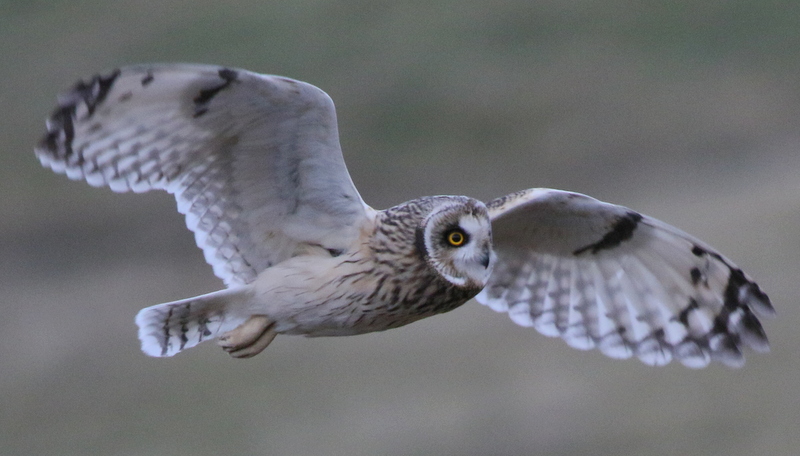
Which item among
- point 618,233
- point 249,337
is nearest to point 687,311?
point 618,233

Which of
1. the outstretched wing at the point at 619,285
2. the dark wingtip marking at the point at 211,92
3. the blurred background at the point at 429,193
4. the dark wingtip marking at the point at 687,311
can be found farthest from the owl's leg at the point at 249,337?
the blurred background at the point at 429,193

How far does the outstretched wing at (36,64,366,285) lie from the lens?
4.48 m

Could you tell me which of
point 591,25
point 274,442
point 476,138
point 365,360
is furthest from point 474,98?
point 274,442

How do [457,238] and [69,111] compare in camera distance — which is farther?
[457,238]

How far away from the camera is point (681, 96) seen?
2025 centimetres

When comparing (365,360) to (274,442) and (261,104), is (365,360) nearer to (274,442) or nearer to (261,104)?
(274,442)

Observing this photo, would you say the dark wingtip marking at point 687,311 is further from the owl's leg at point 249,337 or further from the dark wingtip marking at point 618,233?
the owl's leg at point 249,337

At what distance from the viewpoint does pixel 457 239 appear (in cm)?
477

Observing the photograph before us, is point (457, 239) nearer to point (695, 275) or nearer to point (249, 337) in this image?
point (249, 337)

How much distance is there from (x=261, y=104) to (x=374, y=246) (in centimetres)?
68

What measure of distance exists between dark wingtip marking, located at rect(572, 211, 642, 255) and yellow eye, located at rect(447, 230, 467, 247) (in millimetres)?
934

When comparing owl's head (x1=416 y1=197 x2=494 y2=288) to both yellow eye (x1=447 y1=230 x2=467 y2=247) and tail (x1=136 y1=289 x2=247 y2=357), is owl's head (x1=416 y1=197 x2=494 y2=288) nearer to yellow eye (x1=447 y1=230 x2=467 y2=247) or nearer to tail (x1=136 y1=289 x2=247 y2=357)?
yellow eye (x1=447 y1=230 x2=467 y2=247)

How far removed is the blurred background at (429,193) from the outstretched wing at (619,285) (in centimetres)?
666

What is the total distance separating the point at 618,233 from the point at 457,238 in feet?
3.43
